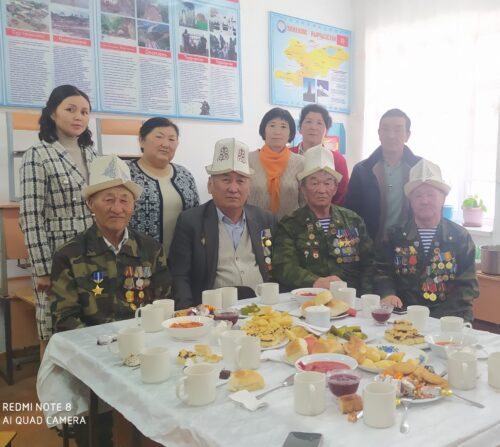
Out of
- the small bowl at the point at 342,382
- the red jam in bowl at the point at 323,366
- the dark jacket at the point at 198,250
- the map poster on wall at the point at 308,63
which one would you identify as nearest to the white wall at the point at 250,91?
the map poster on wall at the point at 308,63

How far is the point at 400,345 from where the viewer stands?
4.94ft

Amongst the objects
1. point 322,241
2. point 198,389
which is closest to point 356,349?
point 198,389

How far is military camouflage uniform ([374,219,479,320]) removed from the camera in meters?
2.20

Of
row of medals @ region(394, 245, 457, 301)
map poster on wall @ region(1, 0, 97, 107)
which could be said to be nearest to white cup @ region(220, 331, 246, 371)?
row of medals @ region(394, 245, 457, 301)

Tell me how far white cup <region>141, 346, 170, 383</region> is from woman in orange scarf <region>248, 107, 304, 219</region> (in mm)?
1732

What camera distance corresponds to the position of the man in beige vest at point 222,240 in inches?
94.5

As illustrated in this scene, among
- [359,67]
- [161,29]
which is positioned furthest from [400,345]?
[359,67]

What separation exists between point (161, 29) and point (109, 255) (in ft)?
8.18

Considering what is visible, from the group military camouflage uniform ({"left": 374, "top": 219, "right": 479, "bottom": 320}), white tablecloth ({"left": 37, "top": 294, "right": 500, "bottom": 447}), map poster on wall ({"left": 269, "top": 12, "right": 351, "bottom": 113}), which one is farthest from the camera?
map poster on wall ({"left": 269, "top": 12, "right": 351, "bottom": 113})

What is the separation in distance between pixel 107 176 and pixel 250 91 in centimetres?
271

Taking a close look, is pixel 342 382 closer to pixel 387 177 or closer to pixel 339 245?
pixel 339 245

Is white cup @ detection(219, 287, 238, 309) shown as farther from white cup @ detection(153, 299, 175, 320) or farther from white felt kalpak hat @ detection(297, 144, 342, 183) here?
white felt kalpak hat @ detection(297, 144, 342, 183)

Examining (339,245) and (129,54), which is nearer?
(339,245)

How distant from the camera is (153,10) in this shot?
3.85 m
